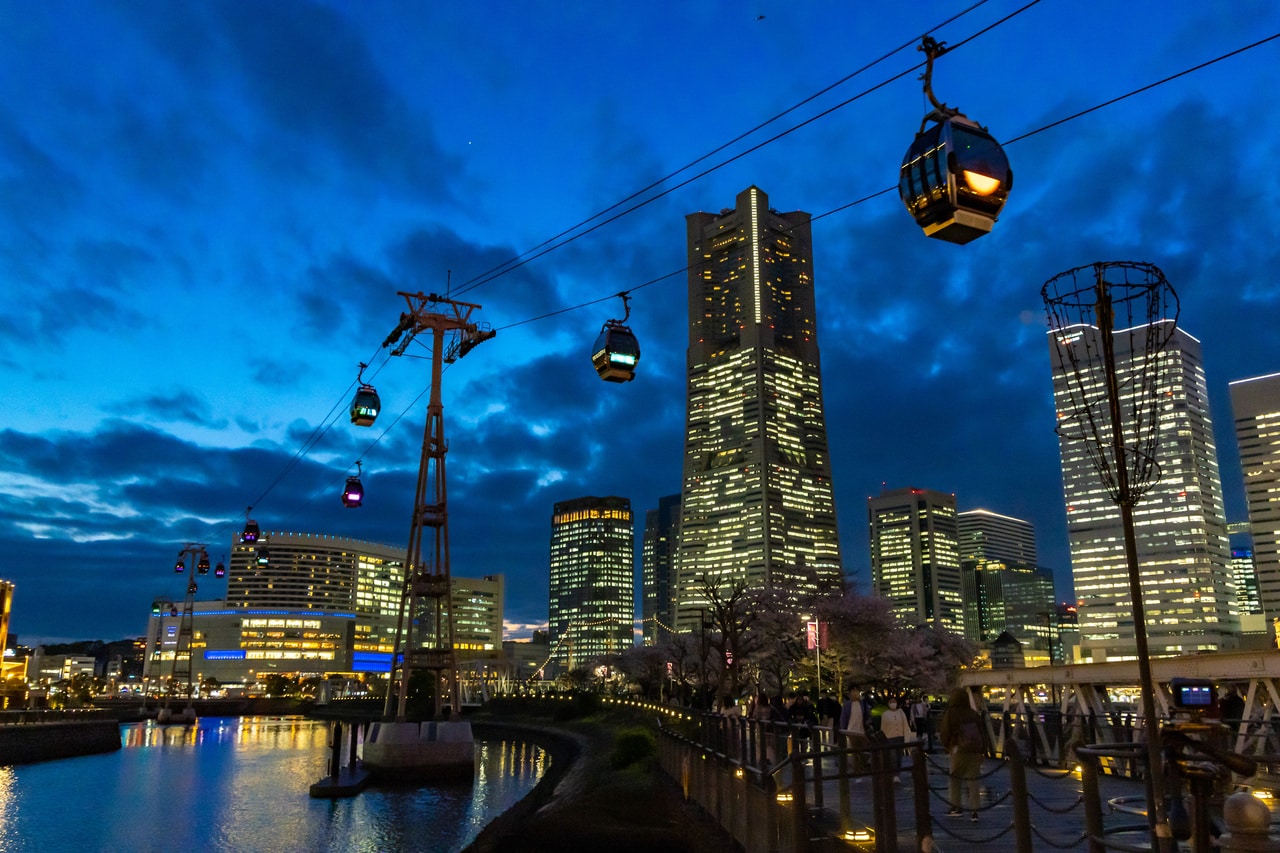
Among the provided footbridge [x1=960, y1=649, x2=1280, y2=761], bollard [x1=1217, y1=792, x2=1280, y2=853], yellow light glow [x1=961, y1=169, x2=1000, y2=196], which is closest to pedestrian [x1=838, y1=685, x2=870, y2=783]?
footbridge [x1=960, y1=649, x2=1280, y2=761]

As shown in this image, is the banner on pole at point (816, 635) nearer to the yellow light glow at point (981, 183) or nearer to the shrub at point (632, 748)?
the shrub at point (632, 748)

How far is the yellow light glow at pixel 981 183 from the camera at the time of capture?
36.9ft

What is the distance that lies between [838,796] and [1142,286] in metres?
9.21

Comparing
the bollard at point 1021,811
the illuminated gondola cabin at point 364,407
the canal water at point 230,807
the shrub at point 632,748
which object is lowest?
the canal water at point 230,807

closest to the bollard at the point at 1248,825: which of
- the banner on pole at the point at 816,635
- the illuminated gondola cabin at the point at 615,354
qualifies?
the illuminated gondola cabin at the point at 615,354

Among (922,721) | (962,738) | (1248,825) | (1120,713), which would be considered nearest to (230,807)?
(922,721)

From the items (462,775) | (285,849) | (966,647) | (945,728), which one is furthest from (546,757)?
(945,728)

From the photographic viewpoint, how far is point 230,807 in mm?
39000

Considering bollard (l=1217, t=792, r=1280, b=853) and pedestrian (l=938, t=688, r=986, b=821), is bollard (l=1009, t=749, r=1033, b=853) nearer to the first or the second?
bollard (l=1217, t=792, r=1280, b=853)

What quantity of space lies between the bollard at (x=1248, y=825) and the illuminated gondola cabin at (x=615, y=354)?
1583cm

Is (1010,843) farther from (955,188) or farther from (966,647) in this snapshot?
(966,647)

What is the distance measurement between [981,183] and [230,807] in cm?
3890

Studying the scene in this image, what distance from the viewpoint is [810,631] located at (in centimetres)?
4875

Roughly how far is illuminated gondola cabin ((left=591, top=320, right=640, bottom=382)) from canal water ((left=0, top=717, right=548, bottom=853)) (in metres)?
16.4
